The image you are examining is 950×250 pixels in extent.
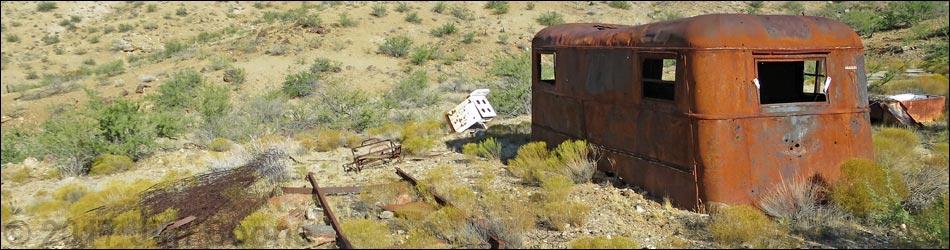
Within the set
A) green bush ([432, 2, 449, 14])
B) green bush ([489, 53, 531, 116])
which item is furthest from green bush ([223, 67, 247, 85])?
green bush ([432, 2, 449, 14])

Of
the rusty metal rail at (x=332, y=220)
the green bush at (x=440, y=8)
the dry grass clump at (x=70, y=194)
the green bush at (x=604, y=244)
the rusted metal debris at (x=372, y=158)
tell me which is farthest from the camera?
the green bush at (x=440, y=8)

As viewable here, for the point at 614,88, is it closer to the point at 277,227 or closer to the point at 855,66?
the point at 855,66

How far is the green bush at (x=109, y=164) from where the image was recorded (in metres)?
11.0

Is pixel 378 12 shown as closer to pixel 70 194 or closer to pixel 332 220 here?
pixel 70 194

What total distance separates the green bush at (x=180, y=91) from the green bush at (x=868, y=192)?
17833mm

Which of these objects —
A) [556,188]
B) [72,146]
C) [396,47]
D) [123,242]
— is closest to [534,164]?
[556,188]

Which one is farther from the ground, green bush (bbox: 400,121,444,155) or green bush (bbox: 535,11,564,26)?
green bush (bbox: 535,11,564,26)

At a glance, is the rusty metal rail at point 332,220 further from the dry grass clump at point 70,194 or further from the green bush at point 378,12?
the green bush at point 378,12

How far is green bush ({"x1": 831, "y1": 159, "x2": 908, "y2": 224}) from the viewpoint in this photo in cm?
668

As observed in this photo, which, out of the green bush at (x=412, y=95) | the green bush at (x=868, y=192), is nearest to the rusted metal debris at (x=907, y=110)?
the green bush at (x=868, y=192)

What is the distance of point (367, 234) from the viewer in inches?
246

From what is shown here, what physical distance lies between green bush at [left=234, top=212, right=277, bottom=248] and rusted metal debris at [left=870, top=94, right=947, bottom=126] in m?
11.8

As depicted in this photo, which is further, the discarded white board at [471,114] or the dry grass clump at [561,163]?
the discarded white board at [471,114]

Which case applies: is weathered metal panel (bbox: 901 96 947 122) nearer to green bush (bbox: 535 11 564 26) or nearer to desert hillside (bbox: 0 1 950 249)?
desert hillside (bbox: 0 1 950 249)
